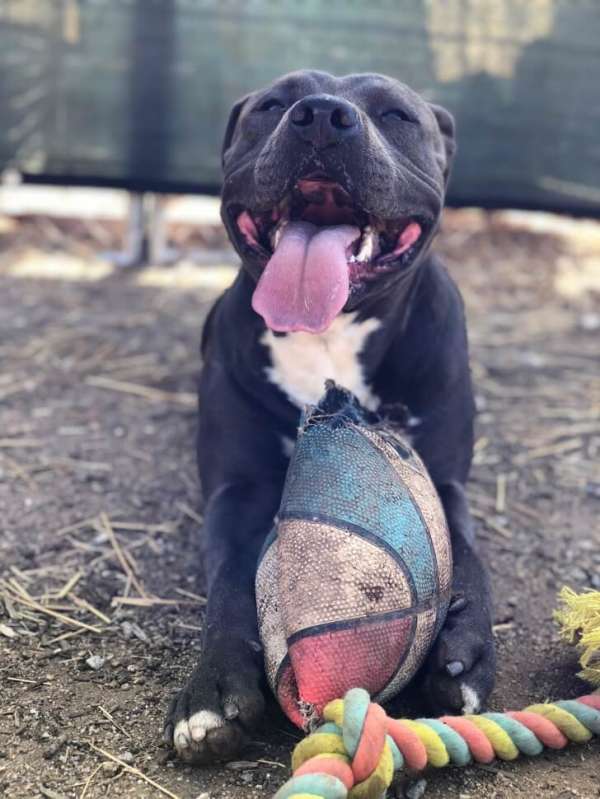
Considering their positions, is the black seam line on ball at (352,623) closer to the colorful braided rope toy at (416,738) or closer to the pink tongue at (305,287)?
the colorful braided rope toy at (416,738)

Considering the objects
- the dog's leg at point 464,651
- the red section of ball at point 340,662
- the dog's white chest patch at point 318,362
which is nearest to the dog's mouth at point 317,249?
the dog's white chest patch at point 318,362

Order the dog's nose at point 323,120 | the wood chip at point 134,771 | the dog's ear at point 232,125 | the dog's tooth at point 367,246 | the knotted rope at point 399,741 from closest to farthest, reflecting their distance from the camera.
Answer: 1. the knotted rope at point 399,741
2. the wood chip at point 134,771
3. the dog's nose at point 323,120
4. the dog's tooth at point 367,246
5. the dog's ear at point 232,125

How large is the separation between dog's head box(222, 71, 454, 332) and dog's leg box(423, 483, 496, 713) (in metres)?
0.72

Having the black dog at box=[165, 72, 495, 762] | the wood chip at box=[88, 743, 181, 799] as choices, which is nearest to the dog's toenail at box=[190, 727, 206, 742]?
the wood chip at box=[88, 743, 181, 799]

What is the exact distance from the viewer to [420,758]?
1.90m

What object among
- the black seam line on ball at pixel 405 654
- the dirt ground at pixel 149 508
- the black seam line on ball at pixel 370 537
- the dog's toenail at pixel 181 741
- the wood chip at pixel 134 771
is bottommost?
the dirt ground at pixel 149 508

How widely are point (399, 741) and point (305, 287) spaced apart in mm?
1145

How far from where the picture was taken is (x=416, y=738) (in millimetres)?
1906

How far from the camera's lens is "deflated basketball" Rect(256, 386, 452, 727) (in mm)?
2010

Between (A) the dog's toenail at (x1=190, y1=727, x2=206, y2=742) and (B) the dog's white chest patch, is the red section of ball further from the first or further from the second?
(B) the dog's white chest patch

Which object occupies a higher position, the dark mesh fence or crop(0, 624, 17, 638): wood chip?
the dark mesh fence

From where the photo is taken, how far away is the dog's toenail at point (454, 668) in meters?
2.18

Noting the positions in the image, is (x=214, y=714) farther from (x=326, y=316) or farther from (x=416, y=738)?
(x=326, y=316)

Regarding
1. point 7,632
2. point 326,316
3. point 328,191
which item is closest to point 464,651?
point 326,316
